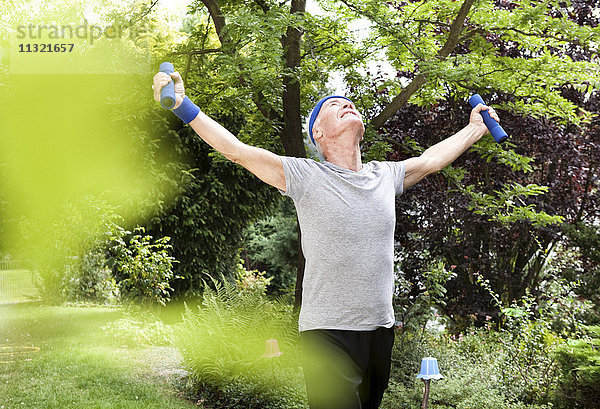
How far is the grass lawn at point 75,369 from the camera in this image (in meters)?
4.54

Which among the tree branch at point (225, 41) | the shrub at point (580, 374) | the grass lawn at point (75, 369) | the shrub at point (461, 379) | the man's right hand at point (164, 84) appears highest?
the tree branch at point (225, 41)

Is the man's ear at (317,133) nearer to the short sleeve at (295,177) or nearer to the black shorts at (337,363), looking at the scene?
the short sleeve at (295,177)

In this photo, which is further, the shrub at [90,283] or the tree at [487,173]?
the shrub at [90,283]

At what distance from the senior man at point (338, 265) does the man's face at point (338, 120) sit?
122 mm

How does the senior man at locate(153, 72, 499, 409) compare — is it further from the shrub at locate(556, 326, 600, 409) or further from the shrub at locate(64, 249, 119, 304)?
the shrub at locate(64, 249, 119, 304)

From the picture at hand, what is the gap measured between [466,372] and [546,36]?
8.90ft

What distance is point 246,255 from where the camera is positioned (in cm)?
1073

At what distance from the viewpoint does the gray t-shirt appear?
1.67 m

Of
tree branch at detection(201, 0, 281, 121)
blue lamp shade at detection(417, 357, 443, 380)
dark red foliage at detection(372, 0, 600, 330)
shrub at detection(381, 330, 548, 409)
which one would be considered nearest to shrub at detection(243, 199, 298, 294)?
dark red foliage at detection(372, 0, 600, 330)

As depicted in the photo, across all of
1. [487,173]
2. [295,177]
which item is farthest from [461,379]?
[295,177]

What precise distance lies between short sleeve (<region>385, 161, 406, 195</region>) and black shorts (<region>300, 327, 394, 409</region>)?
489 mm

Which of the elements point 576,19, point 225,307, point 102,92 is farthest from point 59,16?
point 576,19

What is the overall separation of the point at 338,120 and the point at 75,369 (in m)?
4.69

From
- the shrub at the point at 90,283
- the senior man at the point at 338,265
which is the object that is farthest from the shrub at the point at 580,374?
the shrub at the point at 90,283
